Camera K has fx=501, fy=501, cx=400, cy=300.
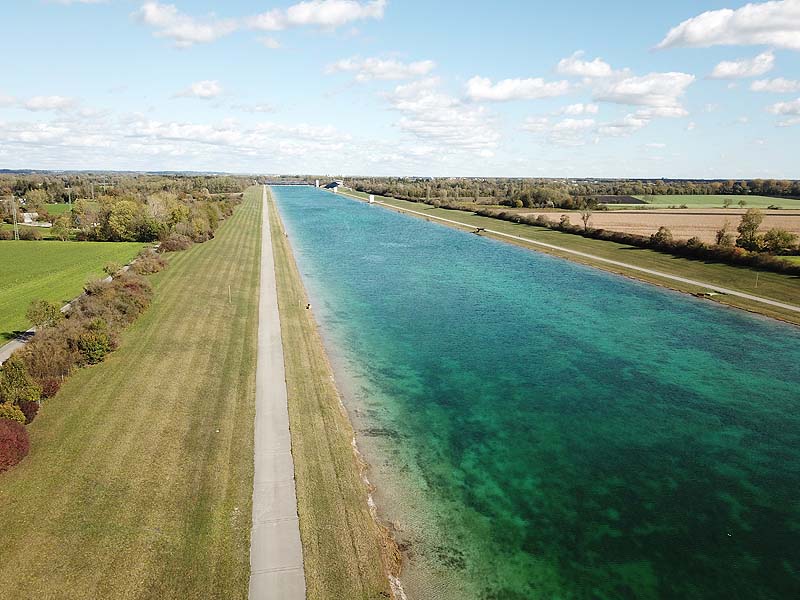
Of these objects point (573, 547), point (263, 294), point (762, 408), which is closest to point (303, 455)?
point (573, 547)

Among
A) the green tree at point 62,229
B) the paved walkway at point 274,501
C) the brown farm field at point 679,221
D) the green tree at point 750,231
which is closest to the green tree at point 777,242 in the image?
the green tree at point 750,231

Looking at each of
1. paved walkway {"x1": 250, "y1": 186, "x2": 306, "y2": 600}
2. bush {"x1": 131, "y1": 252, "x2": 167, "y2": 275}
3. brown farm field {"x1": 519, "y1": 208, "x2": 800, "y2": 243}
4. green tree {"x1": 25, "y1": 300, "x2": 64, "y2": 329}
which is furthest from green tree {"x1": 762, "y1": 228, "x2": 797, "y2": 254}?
A: green tree {"x1": 25, "y1": 300, "x2": 64, "y2": 329}

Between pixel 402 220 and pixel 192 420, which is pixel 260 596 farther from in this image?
pixel 402 220

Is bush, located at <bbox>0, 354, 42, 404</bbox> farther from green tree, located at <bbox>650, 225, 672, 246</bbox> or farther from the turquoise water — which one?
green tree, located at <bbox>650, 225, 672, 246</bbox>

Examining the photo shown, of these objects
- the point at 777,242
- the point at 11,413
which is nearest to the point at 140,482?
the point at 11,413

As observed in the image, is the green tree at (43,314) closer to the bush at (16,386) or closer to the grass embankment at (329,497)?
the bush at (16,386)
